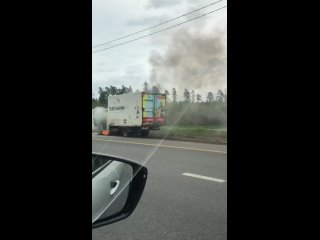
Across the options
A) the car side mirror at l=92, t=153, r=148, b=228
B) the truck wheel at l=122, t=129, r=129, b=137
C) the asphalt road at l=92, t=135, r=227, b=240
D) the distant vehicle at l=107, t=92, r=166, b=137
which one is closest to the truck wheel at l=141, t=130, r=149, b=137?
the distant vehicle at l=107, t=92, r=166, b=137

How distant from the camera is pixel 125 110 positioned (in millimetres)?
17250

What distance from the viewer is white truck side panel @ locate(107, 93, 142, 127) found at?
16891 millimetres

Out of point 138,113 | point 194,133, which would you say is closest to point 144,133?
point 138,113

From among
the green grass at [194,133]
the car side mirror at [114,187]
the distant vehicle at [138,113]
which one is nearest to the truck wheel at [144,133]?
the distant vehicle at [138,113]

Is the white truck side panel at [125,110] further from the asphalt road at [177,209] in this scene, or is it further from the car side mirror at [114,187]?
the car side mirror at [114,187]

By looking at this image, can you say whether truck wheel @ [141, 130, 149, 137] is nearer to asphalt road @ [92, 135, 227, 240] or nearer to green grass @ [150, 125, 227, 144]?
green grass @ [150, 125, 227, 144]

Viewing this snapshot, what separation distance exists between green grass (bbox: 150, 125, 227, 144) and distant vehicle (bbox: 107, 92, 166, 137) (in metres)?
0.60
